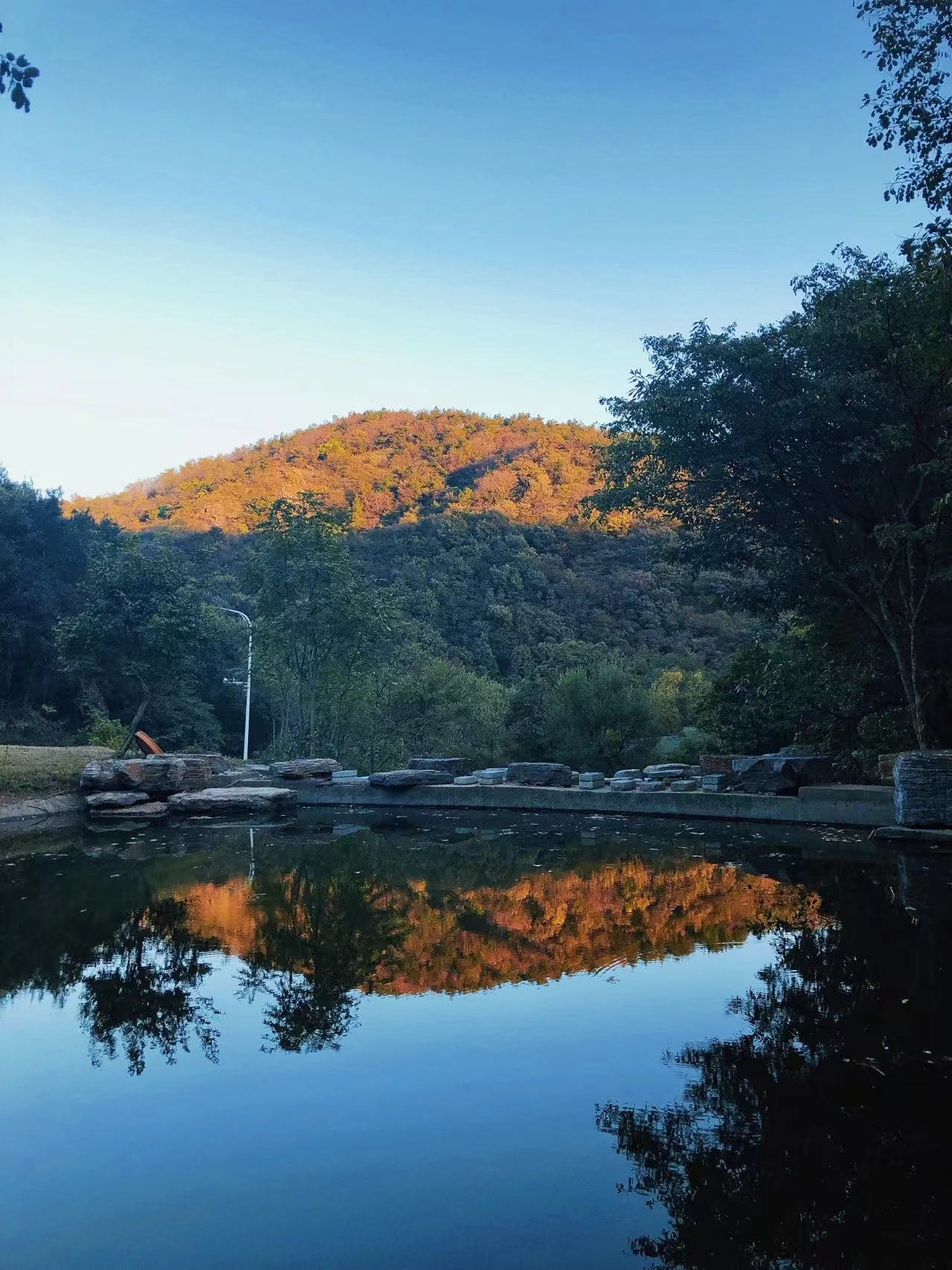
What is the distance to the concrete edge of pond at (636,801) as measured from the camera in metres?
11.0

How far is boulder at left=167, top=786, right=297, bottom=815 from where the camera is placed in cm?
1429

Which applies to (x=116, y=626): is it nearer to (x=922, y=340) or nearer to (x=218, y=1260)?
(x=922, y=340)

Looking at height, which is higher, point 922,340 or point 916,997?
point 922,340

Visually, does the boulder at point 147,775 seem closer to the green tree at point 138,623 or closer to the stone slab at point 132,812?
the stone slab at point 132,812

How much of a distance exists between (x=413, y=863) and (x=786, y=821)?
5.09 m

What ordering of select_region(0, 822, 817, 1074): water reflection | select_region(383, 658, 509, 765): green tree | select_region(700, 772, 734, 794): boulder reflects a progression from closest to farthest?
1. select_region(0, 822, 817, 1074): water reflection
2. select_region(700, 772, 734, 794): boulder
3. select_region(383, 658, 509, 765): green tree

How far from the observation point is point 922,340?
8.06 m

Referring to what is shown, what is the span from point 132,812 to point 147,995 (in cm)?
1007

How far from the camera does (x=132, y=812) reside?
14.3 meters

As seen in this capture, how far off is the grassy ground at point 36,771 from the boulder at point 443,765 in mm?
5593

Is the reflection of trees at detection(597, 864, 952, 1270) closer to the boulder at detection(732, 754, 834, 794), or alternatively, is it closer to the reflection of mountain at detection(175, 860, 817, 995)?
the reflection of mountain at detection(175, 860, 817, 995)

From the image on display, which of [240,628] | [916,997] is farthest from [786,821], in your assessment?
[240,628]

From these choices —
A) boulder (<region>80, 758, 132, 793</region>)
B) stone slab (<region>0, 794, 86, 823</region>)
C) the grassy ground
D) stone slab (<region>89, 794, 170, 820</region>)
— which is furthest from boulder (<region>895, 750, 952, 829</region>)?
the grassy ground

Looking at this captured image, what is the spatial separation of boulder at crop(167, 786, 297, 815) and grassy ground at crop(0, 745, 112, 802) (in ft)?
6.70
